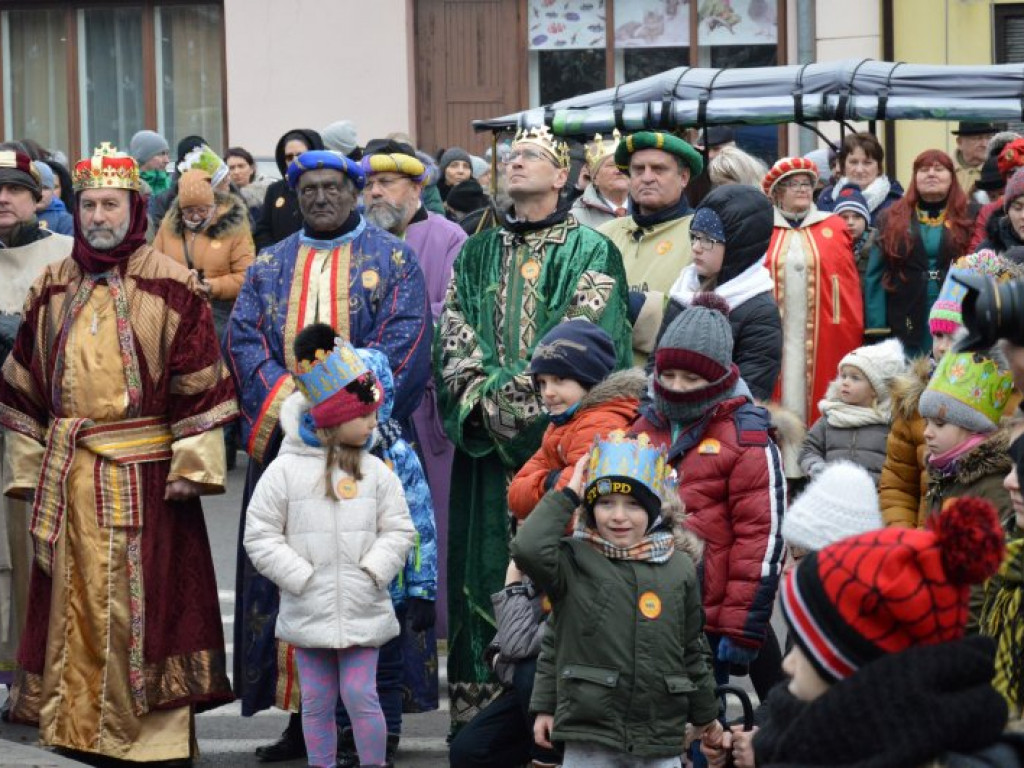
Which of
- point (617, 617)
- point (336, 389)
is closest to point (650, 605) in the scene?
point (617, 617)

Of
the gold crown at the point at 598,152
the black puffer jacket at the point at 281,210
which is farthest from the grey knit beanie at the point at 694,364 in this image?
the black puffer jacket at the point at 281,210

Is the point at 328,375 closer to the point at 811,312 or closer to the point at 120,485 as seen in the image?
the point at 120,485

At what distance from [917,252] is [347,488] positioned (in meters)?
4.62

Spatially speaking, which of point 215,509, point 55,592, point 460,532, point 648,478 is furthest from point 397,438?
point 215,509

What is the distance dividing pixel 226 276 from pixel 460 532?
5.61 meters

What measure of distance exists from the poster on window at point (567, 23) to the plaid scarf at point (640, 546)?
15.7 metres

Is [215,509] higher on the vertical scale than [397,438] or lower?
lower

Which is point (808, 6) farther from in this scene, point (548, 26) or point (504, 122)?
point (504, 122)

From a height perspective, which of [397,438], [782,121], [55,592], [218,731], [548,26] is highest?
[548,26]

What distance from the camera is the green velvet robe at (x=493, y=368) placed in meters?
7.24

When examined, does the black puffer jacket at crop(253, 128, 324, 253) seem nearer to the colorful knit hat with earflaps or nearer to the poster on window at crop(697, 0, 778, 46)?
the colorful knit hat with earflaps

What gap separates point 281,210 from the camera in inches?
524

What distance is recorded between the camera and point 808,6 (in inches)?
779

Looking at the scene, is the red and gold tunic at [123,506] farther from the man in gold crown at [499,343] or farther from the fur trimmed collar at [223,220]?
the fur trimmed collar at [223,220]
